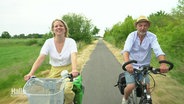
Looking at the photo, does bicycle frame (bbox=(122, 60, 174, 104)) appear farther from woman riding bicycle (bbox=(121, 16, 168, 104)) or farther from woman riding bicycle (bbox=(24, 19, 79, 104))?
woman riding bicycle (bbox=(24, 19, 79, 104))

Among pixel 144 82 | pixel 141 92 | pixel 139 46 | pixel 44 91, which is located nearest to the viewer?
pixel 44 91

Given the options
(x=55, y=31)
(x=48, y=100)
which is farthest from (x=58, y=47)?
(x=48, y=100)

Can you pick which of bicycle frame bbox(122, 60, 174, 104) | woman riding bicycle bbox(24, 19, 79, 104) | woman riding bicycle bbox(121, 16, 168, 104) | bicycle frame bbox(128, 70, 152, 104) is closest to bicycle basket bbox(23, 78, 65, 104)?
woman riding bicycle bbox(24, 19, 79, 104)

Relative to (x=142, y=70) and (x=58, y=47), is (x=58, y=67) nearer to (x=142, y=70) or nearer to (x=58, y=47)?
(x=58, y=47)

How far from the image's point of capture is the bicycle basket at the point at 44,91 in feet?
12.0

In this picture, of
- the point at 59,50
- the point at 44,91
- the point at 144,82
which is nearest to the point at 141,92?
the point at 144,82

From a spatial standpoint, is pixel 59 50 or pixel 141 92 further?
pixel 141 92

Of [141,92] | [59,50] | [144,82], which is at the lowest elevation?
[141,92]

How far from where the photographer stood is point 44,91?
4.19m

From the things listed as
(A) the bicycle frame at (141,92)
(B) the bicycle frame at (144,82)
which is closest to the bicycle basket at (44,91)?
(B) the bicycle frame at (144,82)

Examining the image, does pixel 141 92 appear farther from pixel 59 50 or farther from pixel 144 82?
pixel 59 50

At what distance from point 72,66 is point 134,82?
131 cm

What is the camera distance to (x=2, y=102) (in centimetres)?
909

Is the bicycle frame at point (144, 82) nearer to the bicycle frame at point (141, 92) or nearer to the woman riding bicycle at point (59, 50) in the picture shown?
the bicycle frame at point (141, 92)
